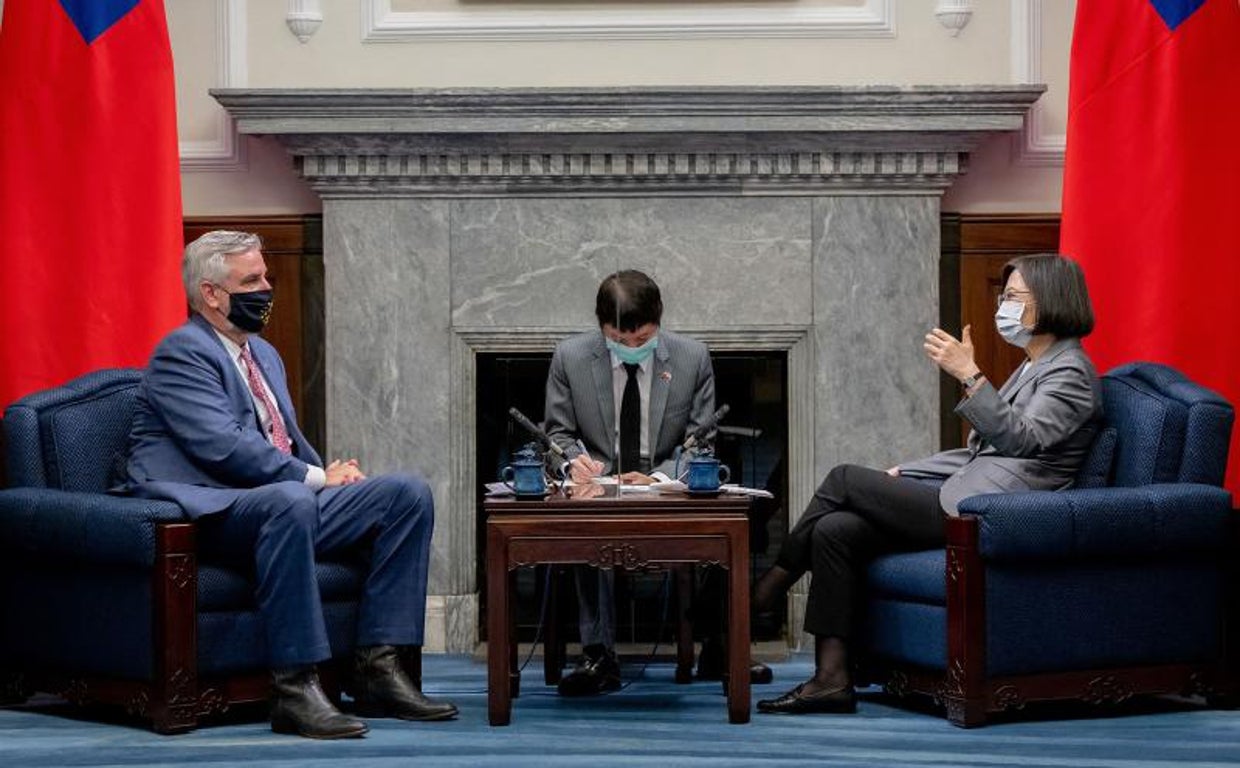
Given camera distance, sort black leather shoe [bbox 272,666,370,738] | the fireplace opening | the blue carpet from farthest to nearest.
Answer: the fireplace opening → black leather shoe [bbox 272,666,370,738] → the blue carpet

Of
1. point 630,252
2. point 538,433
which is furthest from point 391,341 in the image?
point 538,433

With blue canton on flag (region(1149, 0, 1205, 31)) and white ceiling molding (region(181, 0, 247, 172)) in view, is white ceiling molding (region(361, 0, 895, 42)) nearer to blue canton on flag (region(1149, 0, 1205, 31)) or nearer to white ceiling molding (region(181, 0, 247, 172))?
white ceiling molding (region(181, 0, 247, 172))

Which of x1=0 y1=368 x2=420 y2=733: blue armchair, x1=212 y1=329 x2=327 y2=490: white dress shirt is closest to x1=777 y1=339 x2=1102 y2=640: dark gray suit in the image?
x1=0 y1=368 x2=420 y2=733: blue armchair

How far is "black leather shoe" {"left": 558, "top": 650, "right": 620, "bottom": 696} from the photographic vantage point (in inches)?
184

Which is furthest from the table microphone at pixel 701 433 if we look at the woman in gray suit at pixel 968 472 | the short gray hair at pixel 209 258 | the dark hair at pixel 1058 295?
the short gray hair at pixel 209 258

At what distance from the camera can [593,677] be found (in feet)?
15.4

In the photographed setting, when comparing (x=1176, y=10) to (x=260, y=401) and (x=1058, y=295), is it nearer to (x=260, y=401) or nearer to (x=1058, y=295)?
(x=1058, y=295)

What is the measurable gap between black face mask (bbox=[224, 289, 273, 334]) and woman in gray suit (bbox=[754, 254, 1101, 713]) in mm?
1434

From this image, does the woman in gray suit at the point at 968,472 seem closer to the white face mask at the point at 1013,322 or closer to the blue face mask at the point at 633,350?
the white face mask at the point at 1013,322

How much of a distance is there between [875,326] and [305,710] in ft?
8.21

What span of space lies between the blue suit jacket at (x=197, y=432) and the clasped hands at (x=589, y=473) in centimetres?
67

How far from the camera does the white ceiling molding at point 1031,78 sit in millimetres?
5793

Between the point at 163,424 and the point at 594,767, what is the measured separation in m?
1.47

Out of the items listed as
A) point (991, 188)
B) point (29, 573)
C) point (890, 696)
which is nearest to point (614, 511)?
point (890, 696)
